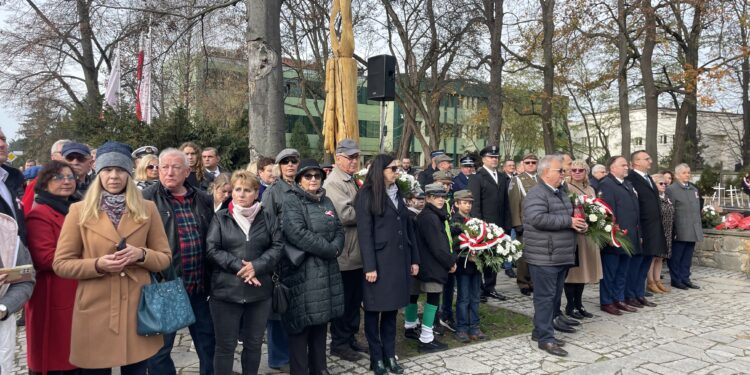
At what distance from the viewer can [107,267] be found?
10.4 feet

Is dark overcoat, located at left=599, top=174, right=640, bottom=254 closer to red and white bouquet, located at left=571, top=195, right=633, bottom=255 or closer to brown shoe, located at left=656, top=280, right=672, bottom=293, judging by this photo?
red and white bouquet, located at left=571, top=195, right=633, bottom=255

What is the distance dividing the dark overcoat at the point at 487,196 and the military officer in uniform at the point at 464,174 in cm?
75

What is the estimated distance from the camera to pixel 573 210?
6051mm

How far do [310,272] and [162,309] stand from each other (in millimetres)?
1303

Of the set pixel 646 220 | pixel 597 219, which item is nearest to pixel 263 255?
pixel 597 219

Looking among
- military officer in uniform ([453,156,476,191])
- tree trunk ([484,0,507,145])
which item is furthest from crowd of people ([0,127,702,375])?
tree trunk ([484,0,507,145])

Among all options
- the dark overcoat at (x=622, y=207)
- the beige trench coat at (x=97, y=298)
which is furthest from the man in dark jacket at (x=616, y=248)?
the beige trench coat at (x=97, y=298)

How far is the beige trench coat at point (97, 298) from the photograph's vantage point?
3229mm

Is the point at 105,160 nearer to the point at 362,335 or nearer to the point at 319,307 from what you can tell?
the point at 319,307

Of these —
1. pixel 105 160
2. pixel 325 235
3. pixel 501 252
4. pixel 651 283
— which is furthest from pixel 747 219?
pixel 105 160

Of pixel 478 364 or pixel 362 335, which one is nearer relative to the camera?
pixel 478 364

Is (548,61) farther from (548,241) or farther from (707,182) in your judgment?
(548,241)

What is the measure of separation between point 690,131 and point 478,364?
24.6m

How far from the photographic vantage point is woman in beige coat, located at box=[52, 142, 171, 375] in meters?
3.23
